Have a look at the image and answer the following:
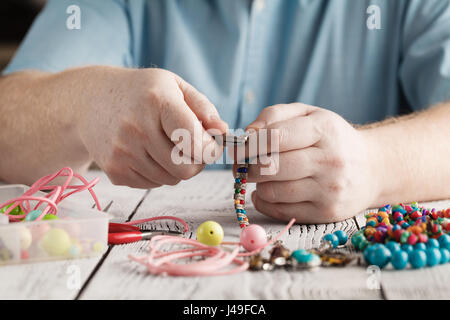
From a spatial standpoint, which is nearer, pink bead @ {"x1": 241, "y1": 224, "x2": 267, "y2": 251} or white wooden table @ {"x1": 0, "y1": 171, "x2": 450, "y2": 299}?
white wooden table @ {"x1": 0, "y1": 171, "x2": 450, "y2": 299}

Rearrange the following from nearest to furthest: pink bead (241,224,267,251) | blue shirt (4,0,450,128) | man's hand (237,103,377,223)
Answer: pink bead (241,224,267,251)
man's hand (237,103,377,223)
blue shirt (4,0,450,128)

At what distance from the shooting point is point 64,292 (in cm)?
55

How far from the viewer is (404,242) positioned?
640mm

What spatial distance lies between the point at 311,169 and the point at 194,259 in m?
0.26

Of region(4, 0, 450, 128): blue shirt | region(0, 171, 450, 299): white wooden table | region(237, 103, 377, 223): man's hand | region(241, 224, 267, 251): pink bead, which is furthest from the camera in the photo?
region(4, 0, 450, 128): blue shirt

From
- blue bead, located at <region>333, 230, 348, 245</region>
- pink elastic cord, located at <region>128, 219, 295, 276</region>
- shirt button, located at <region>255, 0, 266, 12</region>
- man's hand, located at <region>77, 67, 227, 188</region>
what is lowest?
blue bead, located at <region>333, 230, 348, 245</region>

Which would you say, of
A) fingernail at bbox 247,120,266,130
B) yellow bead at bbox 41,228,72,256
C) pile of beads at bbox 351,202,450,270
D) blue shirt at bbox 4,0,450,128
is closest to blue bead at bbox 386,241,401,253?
pile of beads at bbox 351,202,450,270

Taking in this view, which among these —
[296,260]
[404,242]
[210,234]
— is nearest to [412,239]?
[404,242]

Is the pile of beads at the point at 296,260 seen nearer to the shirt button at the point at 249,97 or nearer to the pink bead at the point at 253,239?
the pink bead at the point at 253,239

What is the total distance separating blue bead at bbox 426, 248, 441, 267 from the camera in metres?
0.61

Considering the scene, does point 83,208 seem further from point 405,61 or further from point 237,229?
point 405,61

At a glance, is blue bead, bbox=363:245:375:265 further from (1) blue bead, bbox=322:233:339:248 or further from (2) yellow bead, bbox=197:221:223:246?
(2) yellow bead, bbox=197:221:223:246

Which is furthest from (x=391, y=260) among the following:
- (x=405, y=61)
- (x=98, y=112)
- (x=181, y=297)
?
(x=405, y=61)
